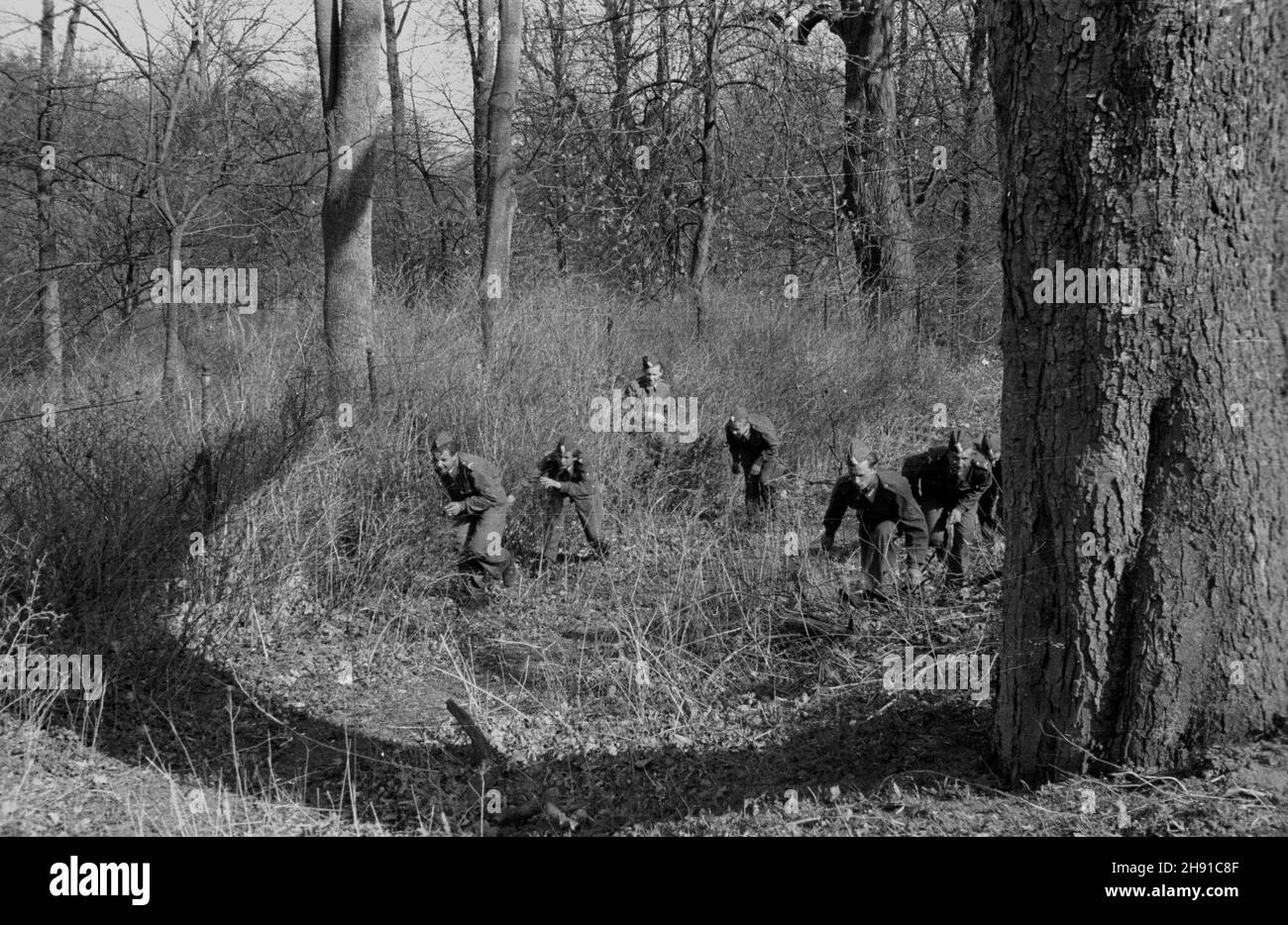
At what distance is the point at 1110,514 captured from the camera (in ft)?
13.8

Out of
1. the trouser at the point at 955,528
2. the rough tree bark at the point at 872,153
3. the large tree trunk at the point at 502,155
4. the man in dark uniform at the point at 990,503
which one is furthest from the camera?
the rough tree bark at the point at 872,153

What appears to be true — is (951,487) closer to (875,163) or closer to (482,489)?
(482,489)

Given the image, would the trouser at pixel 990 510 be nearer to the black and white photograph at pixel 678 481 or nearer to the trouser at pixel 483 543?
the black and white photograph at pixel 678 481

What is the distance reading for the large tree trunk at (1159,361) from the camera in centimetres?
400

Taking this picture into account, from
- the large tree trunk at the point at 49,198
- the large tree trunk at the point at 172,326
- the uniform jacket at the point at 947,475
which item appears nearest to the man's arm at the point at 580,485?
the uniform jacket at the point at 947,475

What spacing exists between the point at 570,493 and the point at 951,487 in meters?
3.63

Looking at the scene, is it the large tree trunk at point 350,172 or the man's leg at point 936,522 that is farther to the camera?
the large tree trunk at point 350,172

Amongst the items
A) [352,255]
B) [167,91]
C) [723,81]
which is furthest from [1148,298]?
[723,81]

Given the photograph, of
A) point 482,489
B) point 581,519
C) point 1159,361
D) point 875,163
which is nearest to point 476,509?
point 482,489

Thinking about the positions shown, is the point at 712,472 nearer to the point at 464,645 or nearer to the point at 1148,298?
the point at 464,645

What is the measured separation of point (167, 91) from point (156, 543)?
18.3 feet

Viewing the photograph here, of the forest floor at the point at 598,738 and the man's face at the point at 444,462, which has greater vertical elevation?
the man's face at the point at 444,462

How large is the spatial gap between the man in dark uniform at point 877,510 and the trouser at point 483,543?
2.99 meters
